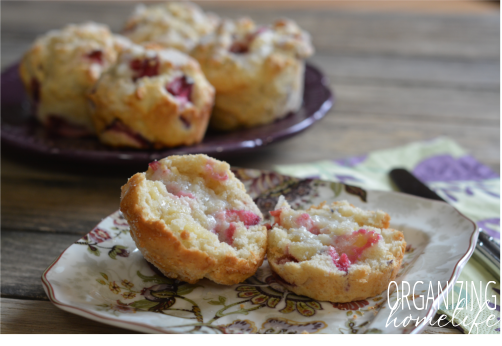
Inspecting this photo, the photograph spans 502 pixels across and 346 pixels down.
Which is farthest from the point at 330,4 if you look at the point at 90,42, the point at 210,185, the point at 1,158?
the point at 210,185

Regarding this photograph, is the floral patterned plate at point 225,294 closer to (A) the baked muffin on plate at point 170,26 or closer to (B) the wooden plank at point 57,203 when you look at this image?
(B) the wooden plank at point 57,203

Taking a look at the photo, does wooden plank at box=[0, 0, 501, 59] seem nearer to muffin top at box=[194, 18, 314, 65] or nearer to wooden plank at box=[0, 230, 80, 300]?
muffin top at box=[194, 18, 314, 65]

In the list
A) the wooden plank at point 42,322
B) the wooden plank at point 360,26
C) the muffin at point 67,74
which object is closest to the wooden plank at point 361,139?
the muffin at point 67,74

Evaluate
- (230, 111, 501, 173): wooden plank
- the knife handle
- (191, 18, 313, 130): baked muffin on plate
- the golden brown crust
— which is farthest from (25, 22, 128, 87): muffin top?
the golden brown crust

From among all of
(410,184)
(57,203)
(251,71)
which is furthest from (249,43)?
(57,203)

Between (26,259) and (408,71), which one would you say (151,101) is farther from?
(408,71)

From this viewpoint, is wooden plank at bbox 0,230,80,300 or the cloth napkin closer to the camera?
wooden plank at bbox 0,230,80,300
